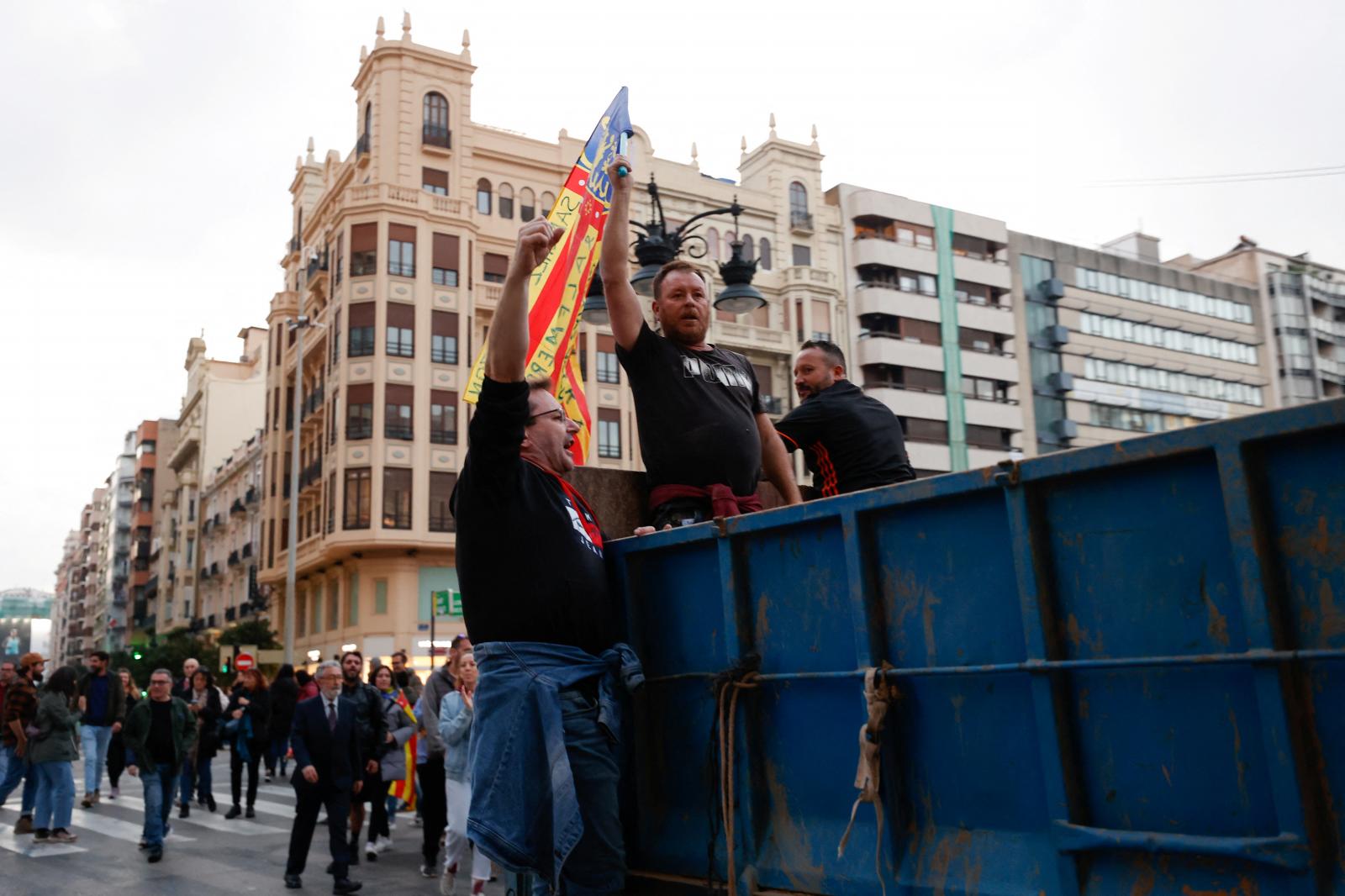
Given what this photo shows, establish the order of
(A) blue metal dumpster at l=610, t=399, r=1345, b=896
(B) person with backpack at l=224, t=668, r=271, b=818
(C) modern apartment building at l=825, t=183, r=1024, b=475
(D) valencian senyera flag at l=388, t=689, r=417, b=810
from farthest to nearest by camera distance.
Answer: (C) modern apartment building at l=825, t=183, r=1024, b=475
(B) person with backpack at l=224, t=668, r=271, b=818
(D) valencian senyera flag at l=388, t=689, r=417, b=810
(A) blue metal dumpster at l=610, t=399, r=1345, b=896

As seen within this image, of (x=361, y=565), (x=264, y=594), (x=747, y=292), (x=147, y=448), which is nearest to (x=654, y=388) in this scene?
Result: (x=747, y=292)

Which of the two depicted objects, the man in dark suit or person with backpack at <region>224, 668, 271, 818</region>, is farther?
person with backpack at <region>224, 668, 271, 818</region>

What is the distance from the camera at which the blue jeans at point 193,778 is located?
50.5 ft

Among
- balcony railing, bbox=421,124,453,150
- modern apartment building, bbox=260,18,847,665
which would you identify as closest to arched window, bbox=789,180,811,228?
modern apartment building, bbox=260,18,847,665

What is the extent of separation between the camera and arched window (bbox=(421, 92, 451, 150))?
4247cm

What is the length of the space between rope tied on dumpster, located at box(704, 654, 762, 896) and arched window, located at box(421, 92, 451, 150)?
41.7 meters

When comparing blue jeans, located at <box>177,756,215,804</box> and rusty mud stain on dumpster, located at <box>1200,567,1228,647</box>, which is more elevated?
rusty mud stain on dumpster, located at <box>1200,567,1228,647</box>

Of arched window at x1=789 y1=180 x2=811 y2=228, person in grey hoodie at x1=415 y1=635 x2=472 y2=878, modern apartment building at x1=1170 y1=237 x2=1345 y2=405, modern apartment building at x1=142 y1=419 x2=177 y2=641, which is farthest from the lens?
modern apartment building at x1=142 y1=419 x2=177 y2=641

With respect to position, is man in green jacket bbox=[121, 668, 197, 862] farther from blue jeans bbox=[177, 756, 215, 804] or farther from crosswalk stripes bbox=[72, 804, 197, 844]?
blue jeans bbox=[177, 756, 215, 804]

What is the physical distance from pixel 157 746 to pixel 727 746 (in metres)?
10.7

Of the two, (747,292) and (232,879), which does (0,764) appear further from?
(747,292)

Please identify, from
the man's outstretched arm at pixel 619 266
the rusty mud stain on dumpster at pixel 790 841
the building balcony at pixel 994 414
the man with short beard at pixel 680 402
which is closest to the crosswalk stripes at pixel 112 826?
the man with short beard at pixel 680 402

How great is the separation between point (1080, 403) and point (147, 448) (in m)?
68.9

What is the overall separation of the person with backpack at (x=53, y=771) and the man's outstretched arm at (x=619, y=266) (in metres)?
10.9
